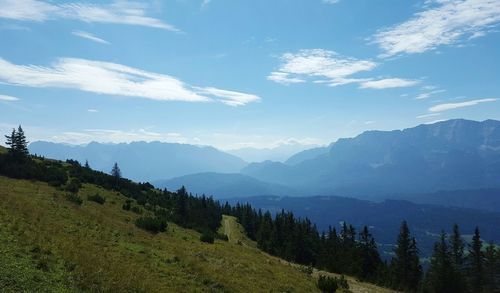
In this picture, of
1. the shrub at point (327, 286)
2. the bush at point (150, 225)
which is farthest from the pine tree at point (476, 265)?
the bush at point (150, 225)

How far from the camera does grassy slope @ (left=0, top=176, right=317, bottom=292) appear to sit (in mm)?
16734

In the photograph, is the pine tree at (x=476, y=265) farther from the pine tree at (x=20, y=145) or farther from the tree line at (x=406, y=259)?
the pine tree at (x=20, y=145)

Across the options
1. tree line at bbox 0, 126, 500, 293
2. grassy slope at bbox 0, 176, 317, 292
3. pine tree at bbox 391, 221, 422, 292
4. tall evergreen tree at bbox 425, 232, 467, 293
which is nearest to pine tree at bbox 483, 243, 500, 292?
tree line at bbox 0, 126, 500, 293

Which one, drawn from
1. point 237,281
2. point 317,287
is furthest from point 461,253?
point 237,281

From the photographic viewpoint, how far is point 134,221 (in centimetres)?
4059

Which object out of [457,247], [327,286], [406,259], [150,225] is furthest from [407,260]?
[150,225]

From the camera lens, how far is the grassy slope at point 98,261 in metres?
16.7

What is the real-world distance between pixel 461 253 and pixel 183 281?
95.7 meters

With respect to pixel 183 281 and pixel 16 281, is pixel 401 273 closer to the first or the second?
pixel 183 281

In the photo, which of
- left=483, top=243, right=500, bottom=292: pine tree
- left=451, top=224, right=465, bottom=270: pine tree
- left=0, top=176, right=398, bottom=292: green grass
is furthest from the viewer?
left=451, top=224, right=465, bottom=270: pine tree

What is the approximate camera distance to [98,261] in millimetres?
19922

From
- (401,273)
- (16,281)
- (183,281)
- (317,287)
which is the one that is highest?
(16,281)

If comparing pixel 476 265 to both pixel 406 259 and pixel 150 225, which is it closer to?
pixel 406 259

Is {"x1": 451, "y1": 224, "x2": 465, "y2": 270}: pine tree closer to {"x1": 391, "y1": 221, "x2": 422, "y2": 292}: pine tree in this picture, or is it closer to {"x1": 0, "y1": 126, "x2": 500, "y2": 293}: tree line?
{"x1": 0, "y1": 126, "x2": 500, "y2": 293}: tree line
